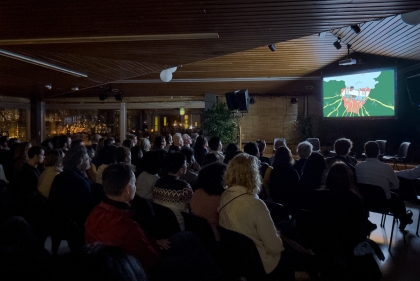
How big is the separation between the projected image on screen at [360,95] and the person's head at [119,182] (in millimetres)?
8370

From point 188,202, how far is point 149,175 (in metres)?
0.99

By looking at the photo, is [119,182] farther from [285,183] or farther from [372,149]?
[372,149]

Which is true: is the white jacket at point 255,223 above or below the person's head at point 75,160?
below

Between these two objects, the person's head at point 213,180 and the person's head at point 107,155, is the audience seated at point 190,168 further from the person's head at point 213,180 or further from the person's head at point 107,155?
the person's head at point 213,180

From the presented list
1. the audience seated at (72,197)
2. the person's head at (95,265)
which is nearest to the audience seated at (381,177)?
the audience seated at (72,197)

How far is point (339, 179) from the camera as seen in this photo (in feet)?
11.2

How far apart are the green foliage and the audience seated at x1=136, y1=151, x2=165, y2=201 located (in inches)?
334

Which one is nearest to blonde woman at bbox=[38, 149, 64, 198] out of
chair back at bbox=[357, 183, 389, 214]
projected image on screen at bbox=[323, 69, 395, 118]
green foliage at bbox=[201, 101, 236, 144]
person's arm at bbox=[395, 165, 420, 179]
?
chair back at bbox=[357, 183, 389, 214]

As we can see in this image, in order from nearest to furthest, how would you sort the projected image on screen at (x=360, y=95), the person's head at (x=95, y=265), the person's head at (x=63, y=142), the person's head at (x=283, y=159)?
the person's head at (x=95, y=265), the person's head at (x=283, y=159), the person's head at (x=63, y=142), the projected image on screen at (x=360, y=95)

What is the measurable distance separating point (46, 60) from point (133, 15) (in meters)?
3.72

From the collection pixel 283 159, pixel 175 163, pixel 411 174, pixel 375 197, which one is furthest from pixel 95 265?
pixel 411 174

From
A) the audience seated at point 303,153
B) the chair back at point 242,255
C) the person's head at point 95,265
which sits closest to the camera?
the person's head at point 95,265

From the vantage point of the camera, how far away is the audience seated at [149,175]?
4.46 meters

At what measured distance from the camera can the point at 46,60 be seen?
7.32m
